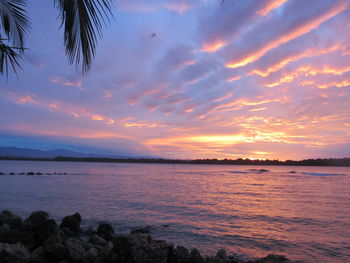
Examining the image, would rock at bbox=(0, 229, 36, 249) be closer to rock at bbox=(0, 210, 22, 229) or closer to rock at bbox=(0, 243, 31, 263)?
rock at bbox=(0, 243, 31, 263)

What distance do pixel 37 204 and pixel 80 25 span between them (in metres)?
21.0

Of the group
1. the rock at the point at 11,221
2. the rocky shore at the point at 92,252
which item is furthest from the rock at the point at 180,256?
the rock at the point at 11,221

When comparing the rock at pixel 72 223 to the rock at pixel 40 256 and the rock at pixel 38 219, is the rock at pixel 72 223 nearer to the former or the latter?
the rock at pixel 38 219

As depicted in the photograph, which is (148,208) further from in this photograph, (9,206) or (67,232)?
(9,206)

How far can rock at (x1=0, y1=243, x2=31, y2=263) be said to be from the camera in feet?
21.3

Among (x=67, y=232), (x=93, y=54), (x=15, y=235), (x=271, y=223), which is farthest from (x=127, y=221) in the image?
(x=93, y=54)

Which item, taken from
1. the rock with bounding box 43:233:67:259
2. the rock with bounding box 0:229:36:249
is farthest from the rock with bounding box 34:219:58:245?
the rock with bounding box 43:233:67:259

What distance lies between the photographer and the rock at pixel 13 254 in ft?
21.3

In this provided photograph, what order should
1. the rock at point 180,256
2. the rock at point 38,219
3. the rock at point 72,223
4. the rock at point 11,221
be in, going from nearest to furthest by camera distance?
1. the rock at point 180,256
2. the rock at point 38,219
3. the rock at point 11,221
4. the rock at point 72,223

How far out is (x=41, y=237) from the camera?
888 cm

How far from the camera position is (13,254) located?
6723 millimetres

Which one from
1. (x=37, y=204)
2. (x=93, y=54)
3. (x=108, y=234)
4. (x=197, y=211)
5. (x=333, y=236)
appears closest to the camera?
(x=93, y=54)

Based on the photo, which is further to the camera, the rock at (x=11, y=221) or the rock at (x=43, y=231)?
the rock at (x=11, y=221)

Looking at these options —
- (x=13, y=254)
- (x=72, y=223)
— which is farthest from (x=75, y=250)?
(x=72, y=223)
